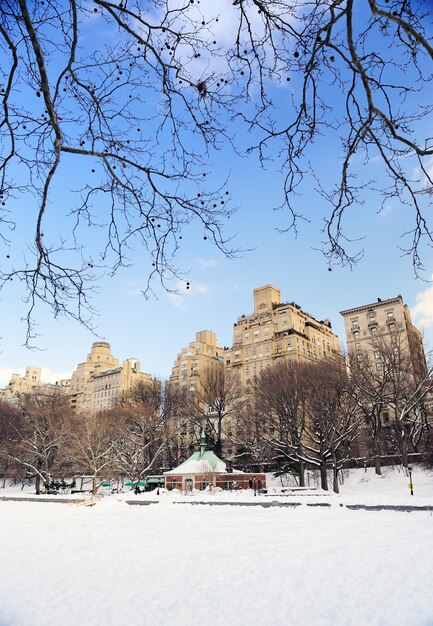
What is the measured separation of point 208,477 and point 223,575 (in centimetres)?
3203

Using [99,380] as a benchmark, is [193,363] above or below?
below

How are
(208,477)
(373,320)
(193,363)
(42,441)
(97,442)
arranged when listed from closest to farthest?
(208,477)
(42,441)
(97,442)
(373,320)
(193,363)

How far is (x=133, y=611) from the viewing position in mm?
6336

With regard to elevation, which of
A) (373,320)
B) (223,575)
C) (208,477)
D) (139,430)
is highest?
(373,320)

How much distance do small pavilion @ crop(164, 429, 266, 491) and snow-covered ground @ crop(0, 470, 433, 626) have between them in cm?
2373

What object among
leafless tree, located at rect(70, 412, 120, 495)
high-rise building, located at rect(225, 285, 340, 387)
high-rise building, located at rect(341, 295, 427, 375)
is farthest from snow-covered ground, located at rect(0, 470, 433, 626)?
high-rise building, located at rect(225, 285, 340, 387)

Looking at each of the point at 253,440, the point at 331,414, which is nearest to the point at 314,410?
the point at 331,414

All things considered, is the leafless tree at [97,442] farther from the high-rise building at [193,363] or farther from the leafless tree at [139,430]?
the high-rise building at [193,363]

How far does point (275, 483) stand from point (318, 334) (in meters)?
67.6

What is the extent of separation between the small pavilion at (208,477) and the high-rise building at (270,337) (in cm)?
5825

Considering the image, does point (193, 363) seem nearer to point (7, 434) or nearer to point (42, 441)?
point (7, 434)

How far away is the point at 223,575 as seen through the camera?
829cm

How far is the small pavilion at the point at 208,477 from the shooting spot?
1522 inches

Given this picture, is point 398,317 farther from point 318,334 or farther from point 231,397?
Answer: point 231,397
